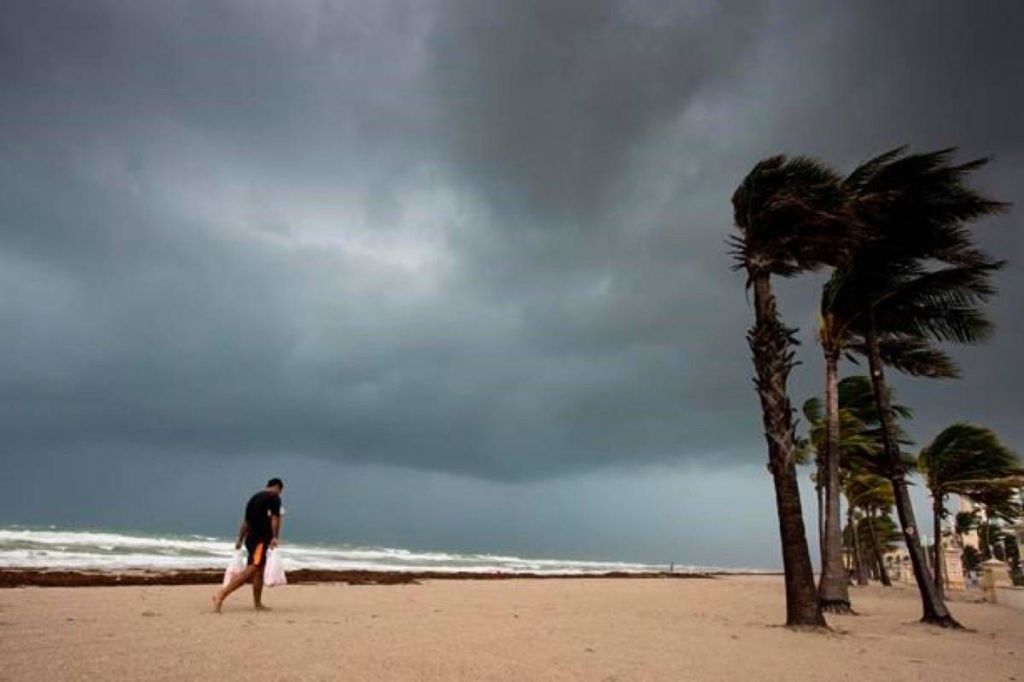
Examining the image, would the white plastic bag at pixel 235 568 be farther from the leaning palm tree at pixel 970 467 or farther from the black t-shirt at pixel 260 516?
the leaning palm tree at pixel 970 467

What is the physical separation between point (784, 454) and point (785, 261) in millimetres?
3931

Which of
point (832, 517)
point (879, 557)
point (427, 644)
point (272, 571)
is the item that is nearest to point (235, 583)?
point (272, 571)

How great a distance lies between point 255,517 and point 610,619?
258 inches

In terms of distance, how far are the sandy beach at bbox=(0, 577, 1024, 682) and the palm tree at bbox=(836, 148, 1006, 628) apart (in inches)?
124

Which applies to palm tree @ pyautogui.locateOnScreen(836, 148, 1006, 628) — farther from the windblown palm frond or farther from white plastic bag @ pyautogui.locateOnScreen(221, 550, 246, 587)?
white plastic bag @ pyautogui.locateOnScreen(221, 550, 246, 587)

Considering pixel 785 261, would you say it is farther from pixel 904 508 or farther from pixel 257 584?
pixel 257 584

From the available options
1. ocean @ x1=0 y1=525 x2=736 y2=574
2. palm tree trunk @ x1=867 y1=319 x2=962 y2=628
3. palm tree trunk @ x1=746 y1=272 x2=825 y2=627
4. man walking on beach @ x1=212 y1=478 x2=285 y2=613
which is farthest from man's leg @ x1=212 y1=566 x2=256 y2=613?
ocean @ x1=0 y1=525 x2=736 y2=574

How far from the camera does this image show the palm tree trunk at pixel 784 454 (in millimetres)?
11938

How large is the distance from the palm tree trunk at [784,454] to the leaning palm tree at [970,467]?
1440 cm

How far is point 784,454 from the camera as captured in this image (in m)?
12.3

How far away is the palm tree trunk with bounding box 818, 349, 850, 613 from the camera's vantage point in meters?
16.3

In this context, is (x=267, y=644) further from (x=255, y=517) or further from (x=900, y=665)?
(x=900, y=665)

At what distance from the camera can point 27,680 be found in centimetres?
489

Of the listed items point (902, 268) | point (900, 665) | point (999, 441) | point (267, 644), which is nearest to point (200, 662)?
point (267, 644)
